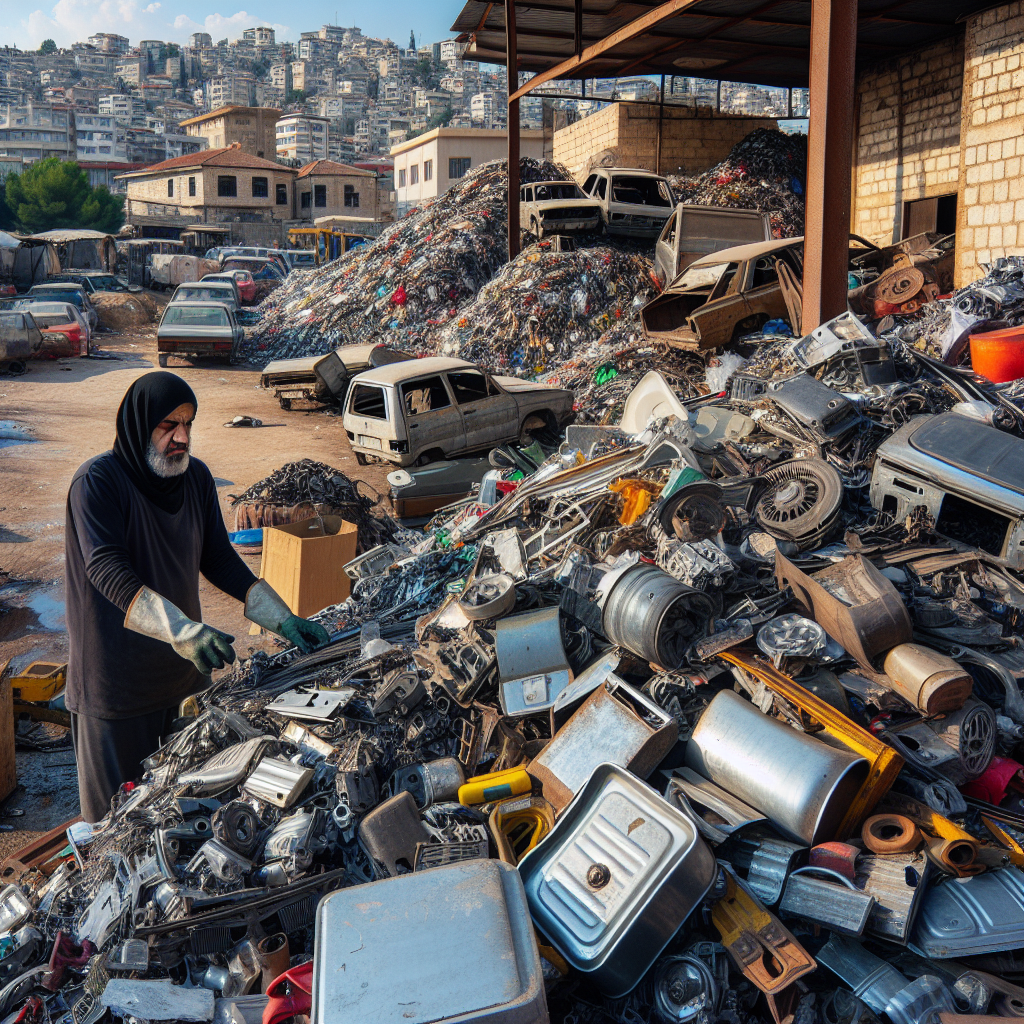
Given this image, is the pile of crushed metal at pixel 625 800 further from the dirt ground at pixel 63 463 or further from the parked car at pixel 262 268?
the parked car at pixel 262 268

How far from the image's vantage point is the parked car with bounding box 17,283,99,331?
2359 cm

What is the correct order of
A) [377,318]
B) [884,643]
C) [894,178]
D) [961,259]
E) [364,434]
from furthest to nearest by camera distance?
1. [377,318]
2. [894,178]
3. [961,259]
4. [364,434]
5. [884,643]

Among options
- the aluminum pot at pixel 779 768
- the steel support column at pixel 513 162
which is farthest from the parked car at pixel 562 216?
the aluminum pot at pixel 779 768

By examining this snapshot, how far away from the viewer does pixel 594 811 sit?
2711mm

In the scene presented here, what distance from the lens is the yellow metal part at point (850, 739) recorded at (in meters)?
2.93

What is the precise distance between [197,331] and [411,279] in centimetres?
486

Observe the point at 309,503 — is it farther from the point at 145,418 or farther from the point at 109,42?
the point at 109,42

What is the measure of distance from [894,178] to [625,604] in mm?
15310

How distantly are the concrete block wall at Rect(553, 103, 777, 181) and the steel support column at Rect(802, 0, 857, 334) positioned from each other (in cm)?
1469

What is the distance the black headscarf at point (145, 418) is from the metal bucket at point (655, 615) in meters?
1.88

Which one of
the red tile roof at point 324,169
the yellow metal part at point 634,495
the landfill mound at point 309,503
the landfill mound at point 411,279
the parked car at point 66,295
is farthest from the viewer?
the red tile roof at point 324,169

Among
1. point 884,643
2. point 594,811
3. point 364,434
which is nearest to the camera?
point 594,811

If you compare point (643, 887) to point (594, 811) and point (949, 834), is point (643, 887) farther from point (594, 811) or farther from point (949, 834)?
point (949, 834)

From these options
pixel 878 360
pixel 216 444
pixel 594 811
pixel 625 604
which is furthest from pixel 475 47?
pixel 594 811
